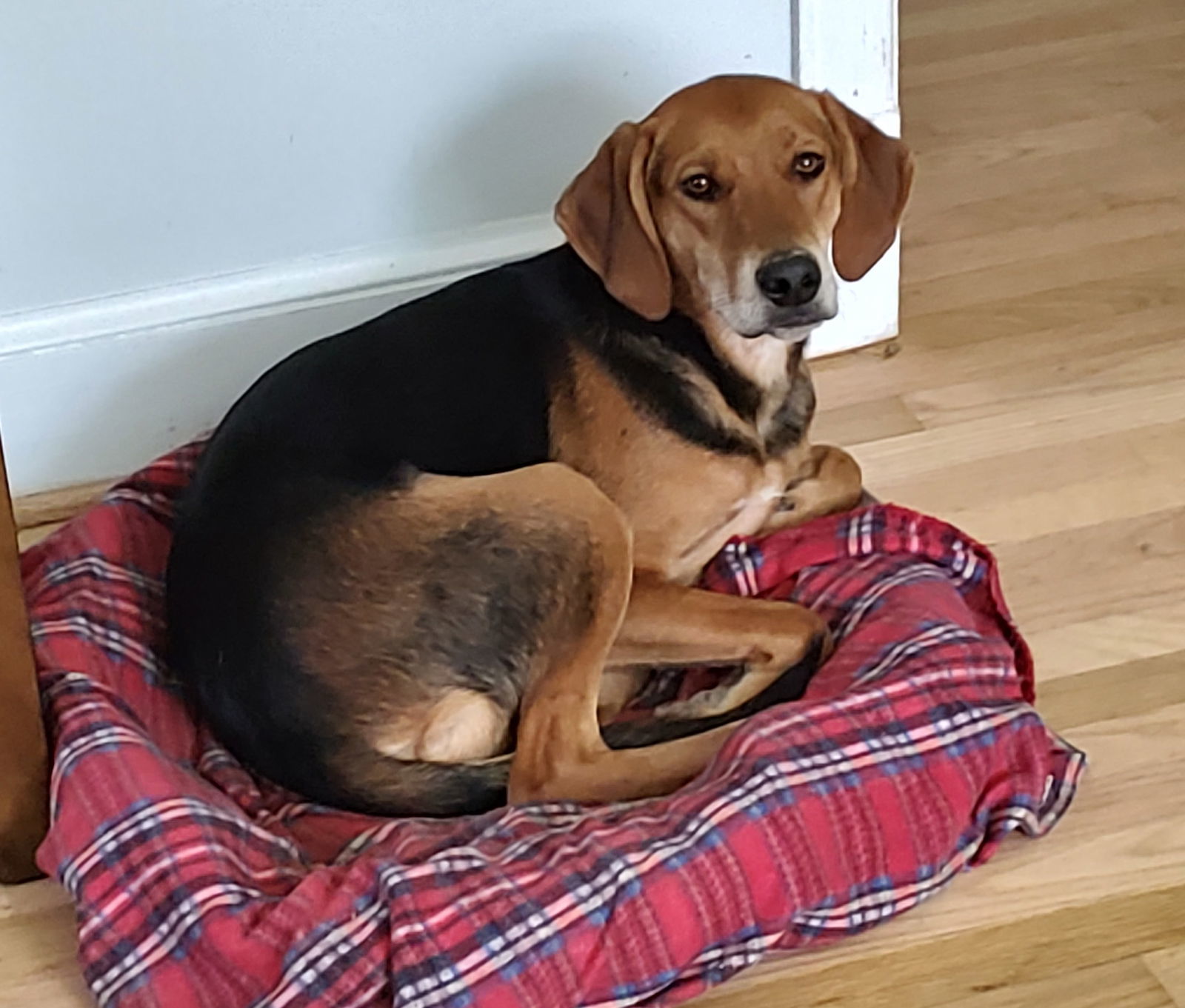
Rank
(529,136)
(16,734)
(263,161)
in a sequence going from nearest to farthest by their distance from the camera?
(16,734) < (263,161) < (529,136)

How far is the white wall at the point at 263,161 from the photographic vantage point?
2.75 metres

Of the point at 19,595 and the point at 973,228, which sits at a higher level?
the point at 19,595

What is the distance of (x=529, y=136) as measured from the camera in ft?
9.73

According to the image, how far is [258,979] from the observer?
1.92 metres

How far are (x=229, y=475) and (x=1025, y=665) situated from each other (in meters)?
1.10

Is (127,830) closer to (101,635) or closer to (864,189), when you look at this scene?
(101,635)

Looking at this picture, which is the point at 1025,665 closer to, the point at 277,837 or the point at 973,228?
the point at 277,837

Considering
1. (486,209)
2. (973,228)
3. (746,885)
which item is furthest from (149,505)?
(973,228)

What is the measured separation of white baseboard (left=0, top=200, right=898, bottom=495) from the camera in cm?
289

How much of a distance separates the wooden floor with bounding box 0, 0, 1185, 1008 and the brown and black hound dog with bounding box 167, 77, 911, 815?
376 mm

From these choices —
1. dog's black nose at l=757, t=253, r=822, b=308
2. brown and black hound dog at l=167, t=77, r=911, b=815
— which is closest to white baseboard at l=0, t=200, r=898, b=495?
brown and black hound dog at l=167, t=77, r=911, b=815

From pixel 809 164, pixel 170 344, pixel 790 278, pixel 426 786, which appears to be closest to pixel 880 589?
pixel 790 278

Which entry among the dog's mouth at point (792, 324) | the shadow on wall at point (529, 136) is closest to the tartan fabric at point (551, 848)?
the dog's mouth at point (792, 324)

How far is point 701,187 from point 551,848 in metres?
0.89
